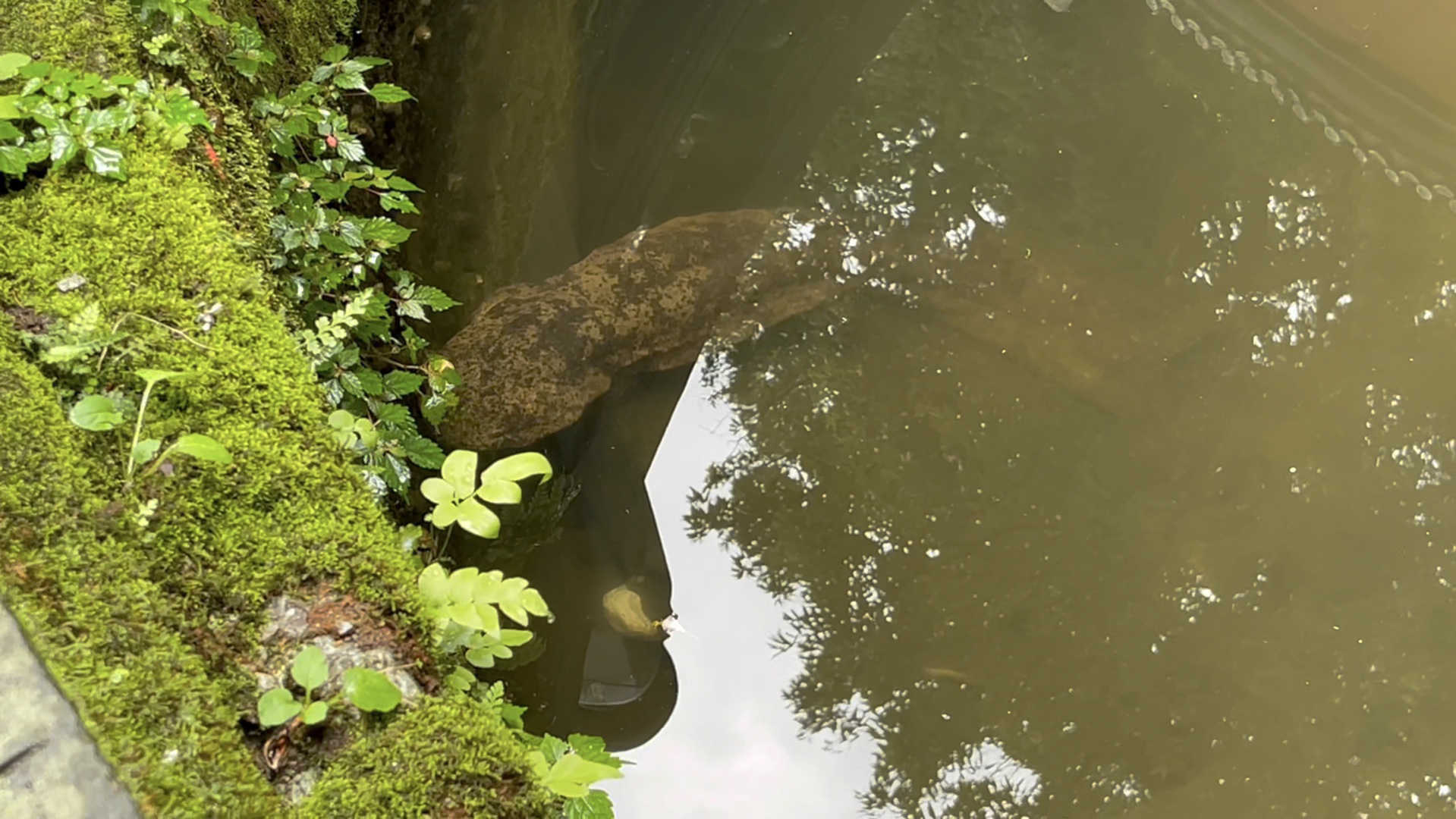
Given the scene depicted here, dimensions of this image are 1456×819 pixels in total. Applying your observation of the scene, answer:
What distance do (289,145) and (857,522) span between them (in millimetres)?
2316

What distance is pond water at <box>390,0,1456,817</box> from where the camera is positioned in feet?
10.4

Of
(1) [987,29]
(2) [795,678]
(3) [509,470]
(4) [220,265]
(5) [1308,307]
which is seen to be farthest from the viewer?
(1) [987,29]

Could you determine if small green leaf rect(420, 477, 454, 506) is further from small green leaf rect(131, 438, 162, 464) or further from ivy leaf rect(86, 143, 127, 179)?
ivy leaf rect(86, 143, 127, 179)

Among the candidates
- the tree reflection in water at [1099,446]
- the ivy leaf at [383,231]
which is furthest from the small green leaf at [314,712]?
the tree reflection in water at [1099,446]

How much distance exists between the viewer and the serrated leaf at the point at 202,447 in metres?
1.41

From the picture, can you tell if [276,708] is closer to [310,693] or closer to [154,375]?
[310,693]

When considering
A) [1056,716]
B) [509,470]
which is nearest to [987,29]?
[1056,716]

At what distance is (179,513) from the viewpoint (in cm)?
149

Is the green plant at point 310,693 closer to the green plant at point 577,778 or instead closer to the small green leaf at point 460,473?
the green plant at point 577,778

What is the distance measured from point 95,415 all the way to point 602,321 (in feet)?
6.40

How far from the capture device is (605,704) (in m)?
2.87

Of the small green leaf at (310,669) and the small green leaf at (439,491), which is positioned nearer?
the small green leaf at (310,669)

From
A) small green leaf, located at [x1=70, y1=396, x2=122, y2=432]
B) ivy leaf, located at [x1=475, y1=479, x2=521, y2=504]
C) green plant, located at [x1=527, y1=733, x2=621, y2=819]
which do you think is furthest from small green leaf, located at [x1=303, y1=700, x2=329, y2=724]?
small green leaf, located at [x1=70, y1=396, x2=122, y2=432]

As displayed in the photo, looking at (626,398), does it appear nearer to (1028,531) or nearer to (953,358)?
(953,358)
